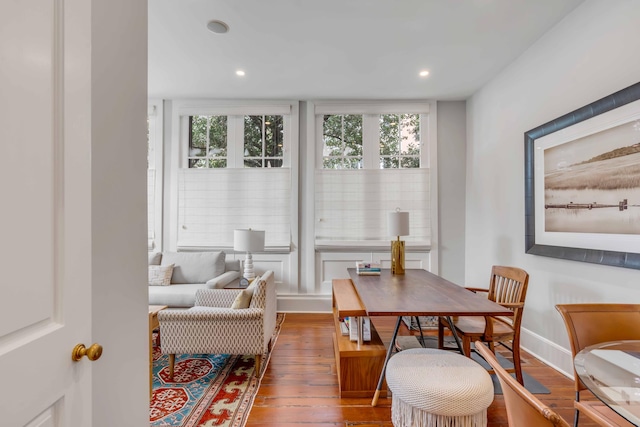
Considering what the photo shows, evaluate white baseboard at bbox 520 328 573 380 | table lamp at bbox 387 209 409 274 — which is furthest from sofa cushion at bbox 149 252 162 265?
white baseboard at bbox 520 328 573 380

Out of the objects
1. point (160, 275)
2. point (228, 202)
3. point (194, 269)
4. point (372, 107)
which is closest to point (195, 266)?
point (194, 269)

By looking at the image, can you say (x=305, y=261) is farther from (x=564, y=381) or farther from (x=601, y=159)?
(x=601, y=159)

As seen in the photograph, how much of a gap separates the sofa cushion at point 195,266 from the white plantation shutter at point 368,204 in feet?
4.32

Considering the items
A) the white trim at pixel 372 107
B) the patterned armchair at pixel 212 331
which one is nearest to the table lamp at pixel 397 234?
the patterned armchair at pixel 212 331

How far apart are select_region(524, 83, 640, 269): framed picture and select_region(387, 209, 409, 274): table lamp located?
112 cm

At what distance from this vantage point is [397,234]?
309 cm

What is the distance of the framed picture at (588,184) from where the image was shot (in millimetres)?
1885

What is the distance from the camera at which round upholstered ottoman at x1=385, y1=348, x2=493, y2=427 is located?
1380mm

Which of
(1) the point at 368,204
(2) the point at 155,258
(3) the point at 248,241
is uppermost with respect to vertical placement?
(1) the point at 368,204

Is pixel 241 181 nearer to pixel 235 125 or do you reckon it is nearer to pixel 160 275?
pixel 235 125
